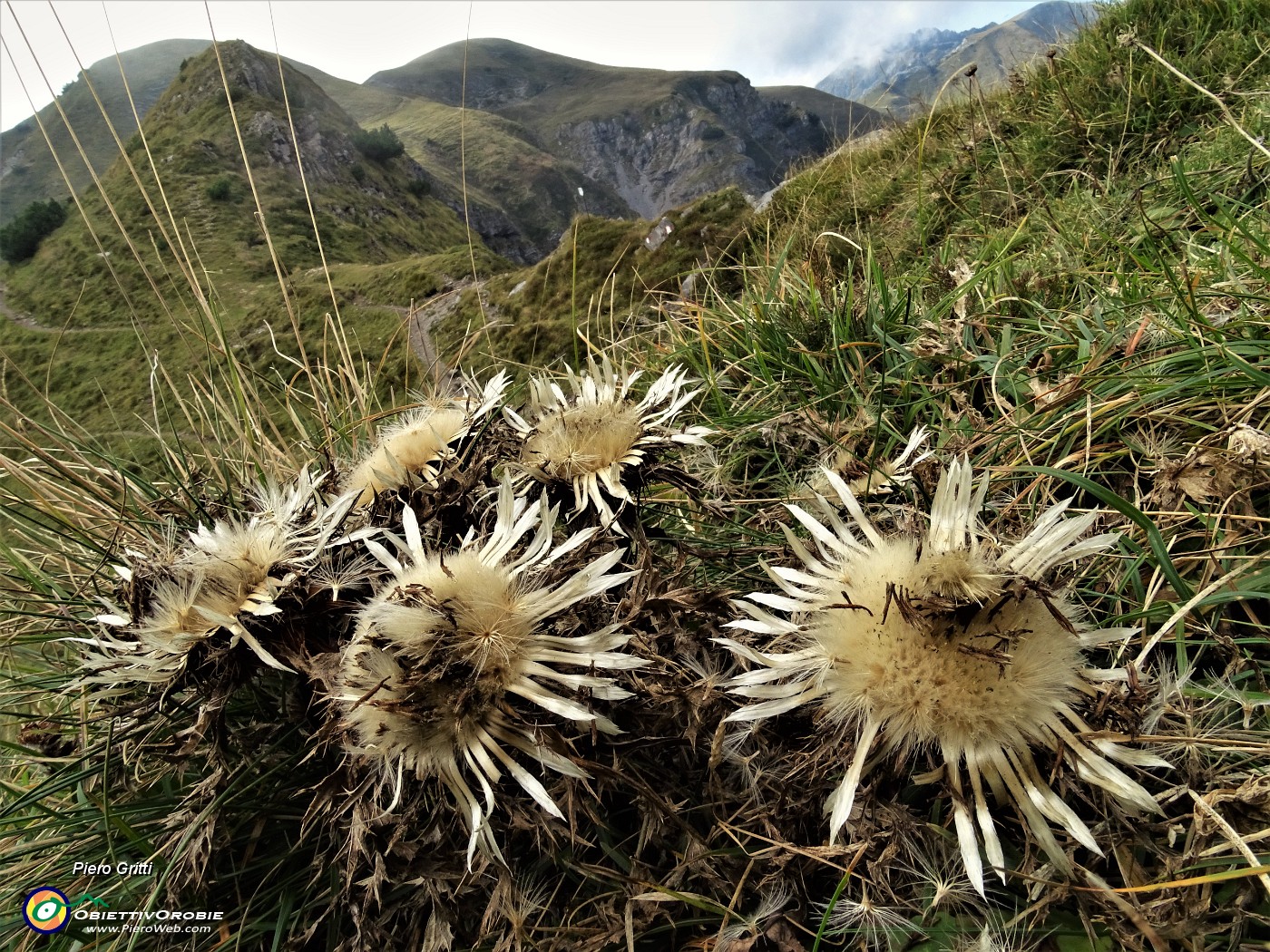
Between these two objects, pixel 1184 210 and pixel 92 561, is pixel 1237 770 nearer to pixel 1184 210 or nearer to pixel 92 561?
pixel 1184 210

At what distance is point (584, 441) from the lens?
52.4 inches

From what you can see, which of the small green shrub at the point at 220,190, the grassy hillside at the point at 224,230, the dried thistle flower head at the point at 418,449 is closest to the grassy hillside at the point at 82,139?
the grassy hillside at the point at 224,230

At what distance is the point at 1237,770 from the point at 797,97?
164879 millimetres

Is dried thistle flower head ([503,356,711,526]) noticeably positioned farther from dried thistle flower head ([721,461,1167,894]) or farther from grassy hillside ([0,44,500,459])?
grassy hillside ([0,44,500,459])

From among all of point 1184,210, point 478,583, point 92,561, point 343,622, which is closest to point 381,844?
point 343,622

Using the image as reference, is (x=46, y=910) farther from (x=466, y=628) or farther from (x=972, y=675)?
(x=972, y=675)

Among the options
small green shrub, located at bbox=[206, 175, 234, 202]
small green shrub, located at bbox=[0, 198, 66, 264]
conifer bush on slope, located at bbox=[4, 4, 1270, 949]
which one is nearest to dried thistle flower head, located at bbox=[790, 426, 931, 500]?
conifer bush on slope, located at bbox=[4, 4, 1270, 949]

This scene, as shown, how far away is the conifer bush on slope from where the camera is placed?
914mm

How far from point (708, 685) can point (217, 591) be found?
2.84ft

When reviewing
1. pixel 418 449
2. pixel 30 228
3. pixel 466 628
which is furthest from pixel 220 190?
pixel 466 628

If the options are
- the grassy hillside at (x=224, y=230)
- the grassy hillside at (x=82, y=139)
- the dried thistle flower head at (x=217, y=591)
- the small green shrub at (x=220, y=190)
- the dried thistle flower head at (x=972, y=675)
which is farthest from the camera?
the grassy hillside at (x=82, y=139)

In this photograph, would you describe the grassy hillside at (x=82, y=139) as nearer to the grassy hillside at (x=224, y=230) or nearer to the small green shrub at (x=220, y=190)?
the grassy hillside at (x=224, y=230)

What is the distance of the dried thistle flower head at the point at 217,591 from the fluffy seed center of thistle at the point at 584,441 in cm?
39

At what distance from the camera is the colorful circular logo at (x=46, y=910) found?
1.35 m
